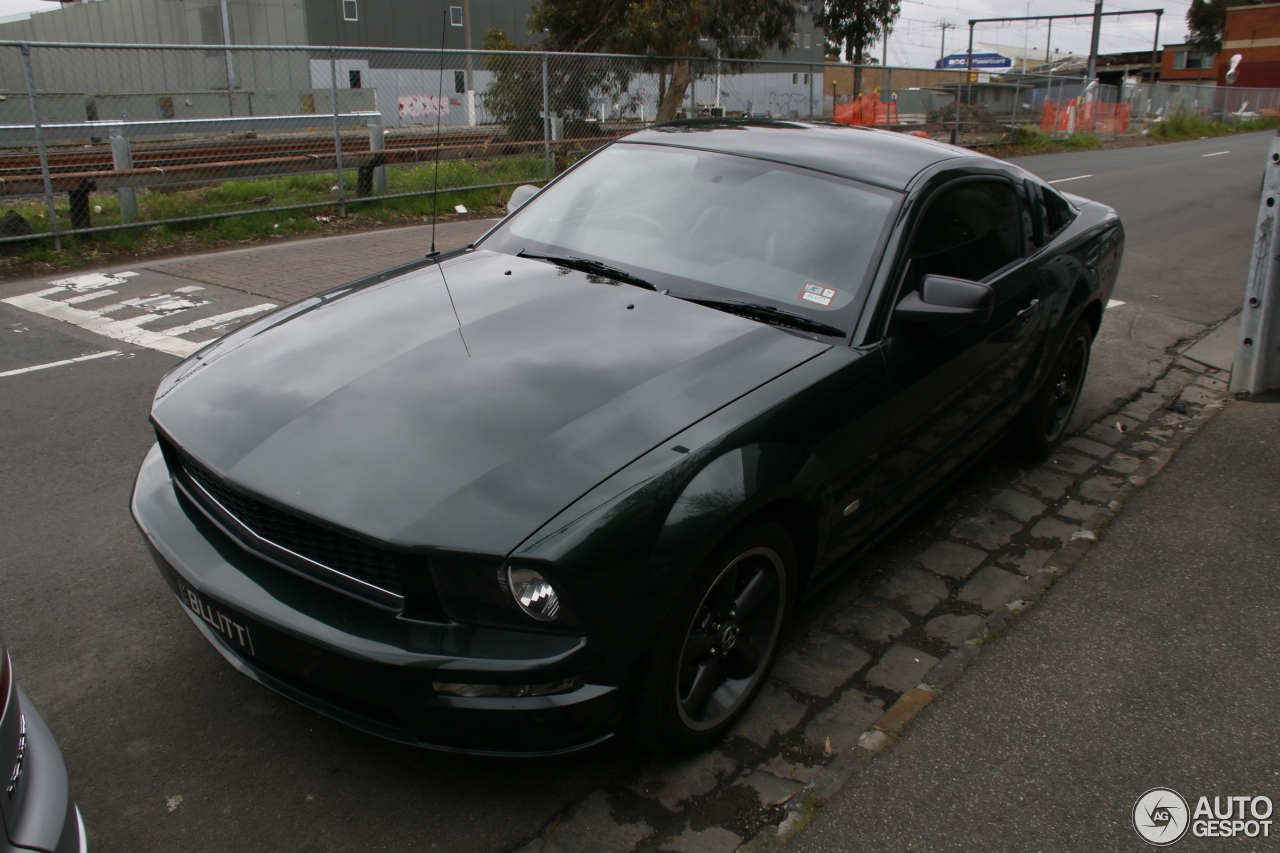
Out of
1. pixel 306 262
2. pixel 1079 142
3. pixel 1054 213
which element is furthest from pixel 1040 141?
pixel 1054 213

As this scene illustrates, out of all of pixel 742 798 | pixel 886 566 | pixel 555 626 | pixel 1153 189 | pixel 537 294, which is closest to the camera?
pixel 555 626

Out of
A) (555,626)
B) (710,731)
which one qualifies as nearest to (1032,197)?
(710,731)

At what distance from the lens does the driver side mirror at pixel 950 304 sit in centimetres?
304

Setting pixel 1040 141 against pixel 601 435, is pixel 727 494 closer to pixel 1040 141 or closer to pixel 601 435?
pixel 601 435

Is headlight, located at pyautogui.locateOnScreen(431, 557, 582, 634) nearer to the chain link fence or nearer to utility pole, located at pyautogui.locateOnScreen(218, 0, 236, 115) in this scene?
the chain link fence

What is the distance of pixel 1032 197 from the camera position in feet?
14.3

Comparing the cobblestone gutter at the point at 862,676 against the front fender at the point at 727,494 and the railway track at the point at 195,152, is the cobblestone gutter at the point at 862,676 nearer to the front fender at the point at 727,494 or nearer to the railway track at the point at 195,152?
the front fender at the point at 727,494

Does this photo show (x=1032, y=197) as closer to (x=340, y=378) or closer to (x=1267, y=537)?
(x=1267, y=537)

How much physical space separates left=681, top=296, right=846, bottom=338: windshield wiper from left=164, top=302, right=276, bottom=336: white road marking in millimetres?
4948

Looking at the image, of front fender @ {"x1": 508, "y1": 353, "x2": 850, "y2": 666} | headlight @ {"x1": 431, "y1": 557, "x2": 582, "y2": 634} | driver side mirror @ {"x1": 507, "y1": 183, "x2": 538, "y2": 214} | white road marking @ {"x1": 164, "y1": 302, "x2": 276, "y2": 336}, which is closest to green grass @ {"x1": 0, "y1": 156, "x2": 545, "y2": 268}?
white road marking @ {"x1": 164, "y1": 302, "x2": 276, "y2": 336}

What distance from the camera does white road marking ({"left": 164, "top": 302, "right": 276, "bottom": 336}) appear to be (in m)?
6.73

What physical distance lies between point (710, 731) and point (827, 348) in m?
1.20

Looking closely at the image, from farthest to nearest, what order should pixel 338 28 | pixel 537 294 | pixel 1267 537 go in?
pixel 338 28, pixel 1267 537, pixel 537 294

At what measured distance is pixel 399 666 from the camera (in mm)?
2092
